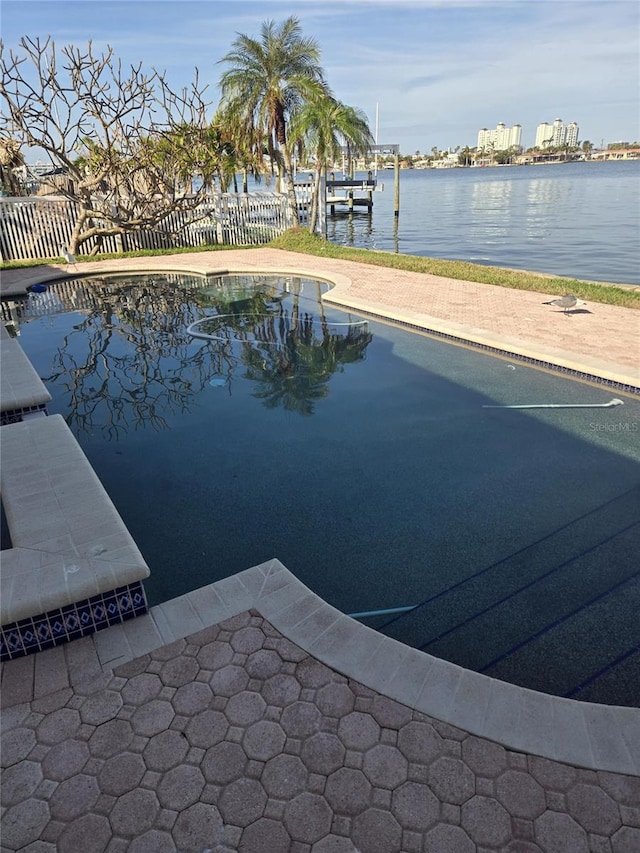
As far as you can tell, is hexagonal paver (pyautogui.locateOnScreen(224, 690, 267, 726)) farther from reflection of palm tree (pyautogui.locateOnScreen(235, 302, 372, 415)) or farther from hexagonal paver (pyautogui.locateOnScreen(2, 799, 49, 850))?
reflection of palm tree (pyautogui.locateOnScreen(235, 302, 372, 415))

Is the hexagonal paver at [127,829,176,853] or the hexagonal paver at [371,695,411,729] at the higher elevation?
the hexagonal paver at [127,829,176,853]

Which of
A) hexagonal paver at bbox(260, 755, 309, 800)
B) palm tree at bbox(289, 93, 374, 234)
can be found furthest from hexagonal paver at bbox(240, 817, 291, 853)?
palm tree at bbox(289, 93, 374, 234)

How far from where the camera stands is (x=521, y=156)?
19550 centimetres

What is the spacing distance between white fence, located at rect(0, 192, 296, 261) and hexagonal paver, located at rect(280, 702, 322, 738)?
2110cm

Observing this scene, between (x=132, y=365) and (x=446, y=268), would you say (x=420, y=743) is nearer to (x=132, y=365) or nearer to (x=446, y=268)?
(x=132, y=365)

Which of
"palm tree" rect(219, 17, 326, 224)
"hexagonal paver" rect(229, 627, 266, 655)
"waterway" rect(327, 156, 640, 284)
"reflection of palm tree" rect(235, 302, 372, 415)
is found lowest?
"waterway" rect(327, 156, 640, 284)

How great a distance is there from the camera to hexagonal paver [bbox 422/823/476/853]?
8.05ft

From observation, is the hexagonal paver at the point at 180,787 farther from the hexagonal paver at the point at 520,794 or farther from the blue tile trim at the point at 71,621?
the hexagonal paver at the point at 520,794

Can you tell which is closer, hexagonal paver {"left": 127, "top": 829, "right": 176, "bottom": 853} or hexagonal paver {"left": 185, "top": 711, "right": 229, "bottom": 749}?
hexagonal paver {"left": 127, "top": 829, "right": 176, "bottom": 853}

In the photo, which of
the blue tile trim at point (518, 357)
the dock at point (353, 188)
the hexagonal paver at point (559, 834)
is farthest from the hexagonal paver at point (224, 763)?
the dock at point (353, 188)

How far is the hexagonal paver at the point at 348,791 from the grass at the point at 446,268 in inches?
486

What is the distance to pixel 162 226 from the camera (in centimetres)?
2203

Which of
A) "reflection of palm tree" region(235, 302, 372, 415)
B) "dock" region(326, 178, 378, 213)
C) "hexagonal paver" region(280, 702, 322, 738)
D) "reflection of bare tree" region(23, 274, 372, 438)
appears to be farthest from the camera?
"dock" region(326, 178, 378, 213)

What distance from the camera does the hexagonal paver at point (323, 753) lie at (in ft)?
9.27
